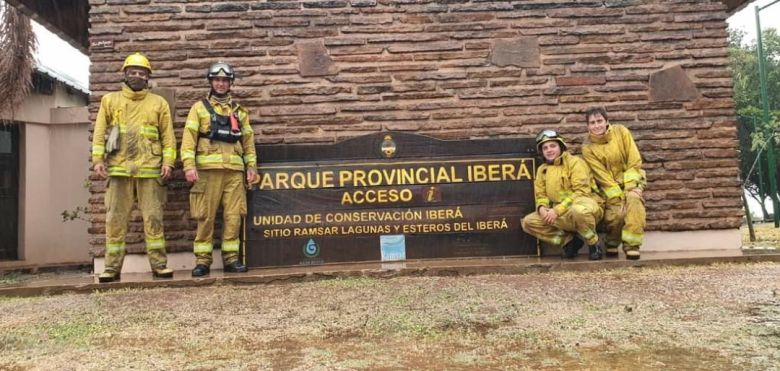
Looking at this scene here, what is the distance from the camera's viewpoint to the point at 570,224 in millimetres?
4512

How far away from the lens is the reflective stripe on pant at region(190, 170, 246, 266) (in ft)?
14.7

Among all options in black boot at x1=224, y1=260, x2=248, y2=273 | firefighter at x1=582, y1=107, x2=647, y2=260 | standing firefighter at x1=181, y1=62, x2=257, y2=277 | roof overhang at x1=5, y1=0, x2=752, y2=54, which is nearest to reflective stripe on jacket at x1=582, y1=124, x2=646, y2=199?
firefighter at x1=582, y1=107, x2=647, y2=260

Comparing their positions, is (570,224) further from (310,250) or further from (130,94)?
(130,94)

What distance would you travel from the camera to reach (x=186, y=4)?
515 cm

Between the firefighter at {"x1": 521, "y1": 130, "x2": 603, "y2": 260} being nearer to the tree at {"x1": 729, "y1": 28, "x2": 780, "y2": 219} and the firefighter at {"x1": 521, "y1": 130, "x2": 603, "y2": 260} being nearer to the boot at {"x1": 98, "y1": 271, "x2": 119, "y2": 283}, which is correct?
the boot at {"x1": 98, "y1": 271, "x2": 119, "y2": 283}

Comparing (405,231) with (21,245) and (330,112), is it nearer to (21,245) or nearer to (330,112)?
(330,112)

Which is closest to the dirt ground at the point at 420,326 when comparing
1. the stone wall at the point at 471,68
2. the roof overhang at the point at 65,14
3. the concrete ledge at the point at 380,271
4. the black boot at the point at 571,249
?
the concrete ledge at the point at 380,271

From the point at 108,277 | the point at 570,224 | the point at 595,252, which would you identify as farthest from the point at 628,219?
the point at 108,277

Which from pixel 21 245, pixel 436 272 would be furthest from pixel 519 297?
pixel 21 245

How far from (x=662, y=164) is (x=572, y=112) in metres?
0.98

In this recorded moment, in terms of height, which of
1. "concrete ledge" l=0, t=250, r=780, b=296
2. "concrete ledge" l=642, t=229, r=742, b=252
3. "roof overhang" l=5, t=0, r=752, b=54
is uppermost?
"roof overhang" l=5, t=0, r=752, b=54

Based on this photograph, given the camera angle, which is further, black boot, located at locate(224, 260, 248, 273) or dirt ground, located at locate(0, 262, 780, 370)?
black boot, located at locate(224, 260, 248, 273)

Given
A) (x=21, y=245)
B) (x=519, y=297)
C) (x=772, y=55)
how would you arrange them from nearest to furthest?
(x=519, y=297)
(x=21, y=245)
(x=772, y=55)

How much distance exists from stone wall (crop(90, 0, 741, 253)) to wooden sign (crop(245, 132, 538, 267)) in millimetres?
258
